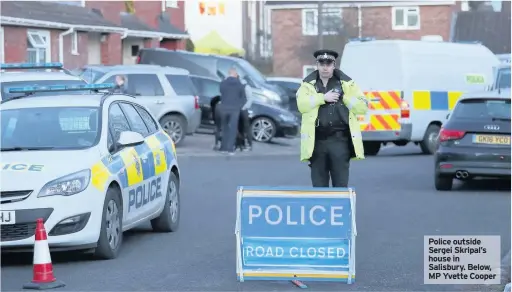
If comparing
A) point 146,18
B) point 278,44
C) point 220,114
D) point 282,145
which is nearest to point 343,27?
point 278,44

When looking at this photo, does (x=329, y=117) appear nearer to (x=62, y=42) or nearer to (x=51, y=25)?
(x=51, y=25)

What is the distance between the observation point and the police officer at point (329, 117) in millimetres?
9477

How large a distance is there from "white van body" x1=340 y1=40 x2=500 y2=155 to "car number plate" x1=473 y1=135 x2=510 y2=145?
751 cm

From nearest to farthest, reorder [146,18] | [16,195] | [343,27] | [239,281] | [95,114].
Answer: [239,281] → [16,195] → [95,114] → [146,18] → [343,27]

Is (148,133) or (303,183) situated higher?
(148,133)

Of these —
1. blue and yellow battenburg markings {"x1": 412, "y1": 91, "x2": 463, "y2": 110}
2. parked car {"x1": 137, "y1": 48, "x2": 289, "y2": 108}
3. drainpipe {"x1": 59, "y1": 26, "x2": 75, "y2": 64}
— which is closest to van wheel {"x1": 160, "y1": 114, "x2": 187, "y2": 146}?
blue and yellow battenburg markings {"x1": 412, "y1": 91, "x2": 463, "y2": 110}

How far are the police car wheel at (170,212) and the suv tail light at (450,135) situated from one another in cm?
550

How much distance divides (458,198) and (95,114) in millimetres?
6609

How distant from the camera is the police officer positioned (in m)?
9.48

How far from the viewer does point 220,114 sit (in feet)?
80.4

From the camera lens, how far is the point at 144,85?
25172mm

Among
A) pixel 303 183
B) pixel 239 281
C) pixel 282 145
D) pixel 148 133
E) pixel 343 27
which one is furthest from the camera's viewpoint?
pixel 343 27

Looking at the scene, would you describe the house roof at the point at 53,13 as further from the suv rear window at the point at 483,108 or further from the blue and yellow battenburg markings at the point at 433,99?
the suv rear window at the point at 483,108

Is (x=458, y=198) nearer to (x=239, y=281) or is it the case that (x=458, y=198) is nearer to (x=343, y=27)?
(x=239, y=281)
